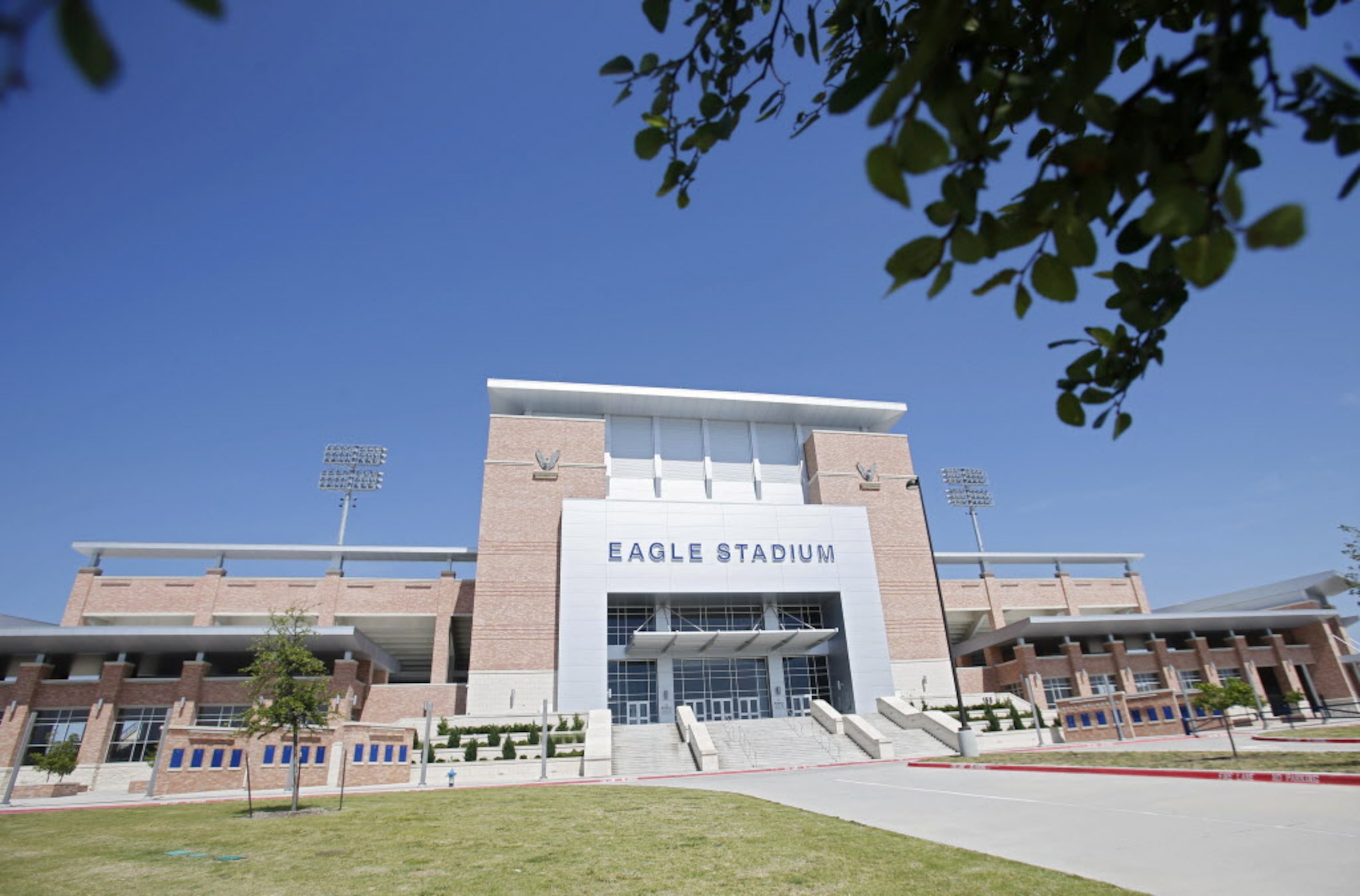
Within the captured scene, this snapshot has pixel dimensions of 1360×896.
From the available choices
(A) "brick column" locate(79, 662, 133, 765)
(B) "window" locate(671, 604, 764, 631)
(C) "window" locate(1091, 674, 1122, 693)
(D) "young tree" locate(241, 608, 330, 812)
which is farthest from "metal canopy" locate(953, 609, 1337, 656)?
(A) "brick column" locate(79, 662, 133, 765)

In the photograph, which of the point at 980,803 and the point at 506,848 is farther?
the point at 980,803

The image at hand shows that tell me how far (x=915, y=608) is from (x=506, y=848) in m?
37.6

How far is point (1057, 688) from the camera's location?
131ft

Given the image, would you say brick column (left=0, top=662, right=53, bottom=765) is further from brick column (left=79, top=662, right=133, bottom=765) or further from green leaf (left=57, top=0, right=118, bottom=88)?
green leaf (left=57, top=0, right=118, bottom=88)

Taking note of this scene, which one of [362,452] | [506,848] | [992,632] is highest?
[362,452]

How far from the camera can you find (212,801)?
19.0m

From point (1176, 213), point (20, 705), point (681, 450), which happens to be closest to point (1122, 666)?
A: point (681, 450)

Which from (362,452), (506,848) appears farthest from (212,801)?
(362,452)

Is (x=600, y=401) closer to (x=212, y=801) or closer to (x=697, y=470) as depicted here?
(x=697, y=470)

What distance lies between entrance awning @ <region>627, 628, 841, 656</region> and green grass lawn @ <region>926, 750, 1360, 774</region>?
1734 cm

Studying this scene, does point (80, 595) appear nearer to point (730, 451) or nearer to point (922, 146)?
point (730, 451)

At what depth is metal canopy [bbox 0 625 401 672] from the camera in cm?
A: 3147

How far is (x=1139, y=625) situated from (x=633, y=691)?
30.9 metres

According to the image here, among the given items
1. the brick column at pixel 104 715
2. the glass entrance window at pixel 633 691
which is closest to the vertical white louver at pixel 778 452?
the glass entrance window at pixel 633 691
